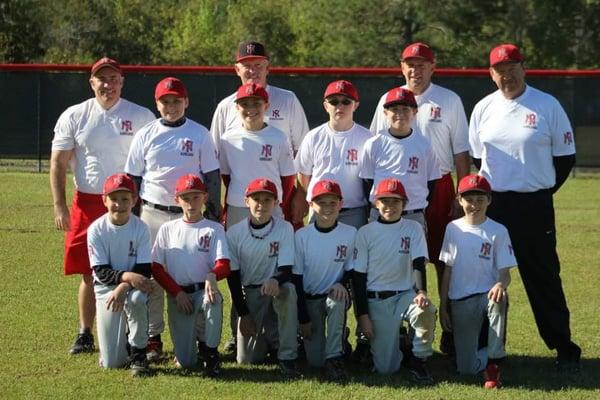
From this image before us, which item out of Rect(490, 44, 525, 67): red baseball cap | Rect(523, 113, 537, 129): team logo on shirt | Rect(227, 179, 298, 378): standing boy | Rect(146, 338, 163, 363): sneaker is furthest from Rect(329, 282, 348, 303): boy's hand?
Rect(490, 44, 525, 67): red baseball cap

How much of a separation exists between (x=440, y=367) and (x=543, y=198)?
1.31 metres

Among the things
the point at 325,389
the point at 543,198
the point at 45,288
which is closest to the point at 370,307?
the point at 325,389

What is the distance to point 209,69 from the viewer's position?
19.0 metres

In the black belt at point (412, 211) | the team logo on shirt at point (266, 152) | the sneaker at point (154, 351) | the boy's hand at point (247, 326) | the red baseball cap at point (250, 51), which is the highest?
the red baseball cap at point (250, 51)

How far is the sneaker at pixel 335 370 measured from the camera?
6961 mm

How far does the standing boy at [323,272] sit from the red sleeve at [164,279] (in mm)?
789

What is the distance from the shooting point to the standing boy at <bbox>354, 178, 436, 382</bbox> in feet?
23.2

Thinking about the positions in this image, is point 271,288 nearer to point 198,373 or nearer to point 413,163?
point 198,373

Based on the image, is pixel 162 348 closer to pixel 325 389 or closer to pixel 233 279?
pixel 233 279

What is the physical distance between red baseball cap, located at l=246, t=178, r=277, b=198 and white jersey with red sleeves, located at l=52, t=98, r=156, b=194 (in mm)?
1056

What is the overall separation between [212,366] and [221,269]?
613 millimetres

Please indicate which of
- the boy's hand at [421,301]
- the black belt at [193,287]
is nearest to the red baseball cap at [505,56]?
the boy's hand at [421,301]

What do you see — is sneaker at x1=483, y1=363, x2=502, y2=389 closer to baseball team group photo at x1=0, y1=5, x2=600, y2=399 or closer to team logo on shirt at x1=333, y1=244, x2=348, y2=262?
baseball team group photo at x1=0, y1=5, x2=600, y2=399

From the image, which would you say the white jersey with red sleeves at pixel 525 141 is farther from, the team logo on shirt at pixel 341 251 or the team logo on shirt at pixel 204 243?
the team logo on shirt at pixel 204 243
